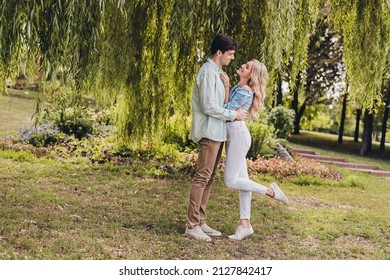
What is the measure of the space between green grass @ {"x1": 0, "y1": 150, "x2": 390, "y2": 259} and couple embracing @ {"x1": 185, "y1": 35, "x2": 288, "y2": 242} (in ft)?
2.24

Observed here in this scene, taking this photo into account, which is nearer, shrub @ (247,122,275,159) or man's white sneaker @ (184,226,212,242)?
man's white sneaker @ (184,226,212,242)

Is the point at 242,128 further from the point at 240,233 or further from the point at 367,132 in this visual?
the point at 367,132

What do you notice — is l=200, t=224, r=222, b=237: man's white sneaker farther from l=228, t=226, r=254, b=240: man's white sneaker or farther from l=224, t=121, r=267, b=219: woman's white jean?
l=224, t=121, r=267, b=219: woman's white jean

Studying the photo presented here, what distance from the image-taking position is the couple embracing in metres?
5.35

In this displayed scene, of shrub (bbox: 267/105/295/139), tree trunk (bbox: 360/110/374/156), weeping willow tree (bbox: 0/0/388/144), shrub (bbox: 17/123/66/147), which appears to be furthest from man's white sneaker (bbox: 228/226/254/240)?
tree trunk (bbox: 360/110/374/156)

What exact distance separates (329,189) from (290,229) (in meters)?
4.30

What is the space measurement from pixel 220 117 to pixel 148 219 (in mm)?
2021

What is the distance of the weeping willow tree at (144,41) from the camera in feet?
17.3

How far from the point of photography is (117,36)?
7672 mm

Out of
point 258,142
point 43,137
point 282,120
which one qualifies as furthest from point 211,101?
point 282,120

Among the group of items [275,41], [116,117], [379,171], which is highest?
[275,41]

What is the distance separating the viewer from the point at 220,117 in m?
5.33
